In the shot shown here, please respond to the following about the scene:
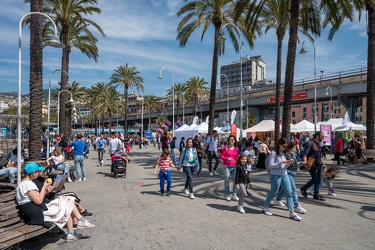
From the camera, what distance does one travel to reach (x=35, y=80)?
10727 millimetres

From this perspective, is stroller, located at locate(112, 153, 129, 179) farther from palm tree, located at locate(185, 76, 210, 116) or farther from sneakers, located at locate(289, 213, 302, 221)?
palm tree, located at locate(185, 76, 210, 116)

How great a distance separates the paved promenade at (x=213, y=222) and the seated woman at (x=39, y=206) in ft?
1.38

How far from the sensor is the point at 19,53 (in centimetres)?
820

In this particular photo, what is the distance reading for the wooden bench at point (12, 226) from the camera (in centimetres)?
436

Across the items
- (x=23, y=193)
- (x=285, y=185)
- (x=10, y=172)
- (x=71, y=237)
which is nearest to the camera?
(x=23, y=193)

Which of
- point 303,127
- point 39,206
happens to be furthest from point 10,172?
point 303,127

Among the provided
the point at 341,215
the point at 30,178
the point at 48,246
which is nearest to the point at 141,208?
the point at 48,246

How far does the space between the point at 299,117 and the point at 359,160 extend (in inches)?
3524

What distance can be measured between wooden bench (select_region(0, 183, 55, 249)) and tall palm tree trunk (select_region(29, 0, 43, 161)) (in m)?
6.07

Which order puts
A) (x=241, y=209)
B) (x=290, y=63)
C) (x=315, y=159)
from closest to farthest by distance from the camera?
(x=241, y=209) < (x=315, y=159) < (x=290, y=63)

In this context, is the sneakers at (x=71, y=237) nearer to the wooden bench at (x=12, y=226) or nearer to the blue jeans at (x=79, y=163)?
the wooden bench at (x=12, y=226)

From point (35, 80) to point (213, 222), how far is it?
316 inches

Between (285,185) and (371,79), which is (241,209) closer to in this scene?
(285,185)

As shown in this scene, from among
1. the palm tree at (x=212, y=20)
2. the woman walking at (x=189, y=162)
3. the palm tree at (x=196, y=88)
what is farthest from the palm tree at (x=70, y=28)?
the palm tree at (x=196, y=88)
